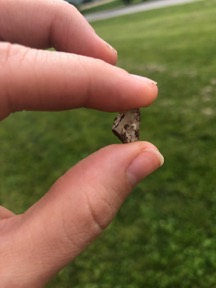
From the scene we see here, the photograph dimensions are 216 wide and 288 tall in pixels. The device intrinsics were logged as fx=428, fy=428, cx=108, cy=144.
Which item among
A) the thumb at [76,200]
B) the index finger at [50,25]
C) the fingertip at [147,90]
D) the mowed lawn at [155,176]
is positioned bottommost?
the mowed lawn at [155,176]

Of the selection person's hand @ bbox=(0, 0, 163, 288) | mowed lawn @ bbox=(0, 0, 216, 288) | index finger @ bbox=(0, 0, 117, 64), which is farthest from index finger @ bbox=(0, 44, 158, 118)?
mowed lawn @ bbox=(0, 0, 216, 288)

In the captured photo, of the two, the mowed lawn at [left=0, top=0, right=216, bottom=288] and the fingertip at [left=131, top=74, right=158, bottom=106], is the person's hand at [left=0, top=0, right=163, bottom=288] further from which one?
the mowed lawn at [left=0, top=0, right=216, bottom=288]

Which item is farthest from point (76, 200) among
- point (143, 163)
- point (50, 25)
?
point (50, 25)

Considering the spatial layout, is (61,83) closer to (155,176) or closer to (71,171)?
(71,171)

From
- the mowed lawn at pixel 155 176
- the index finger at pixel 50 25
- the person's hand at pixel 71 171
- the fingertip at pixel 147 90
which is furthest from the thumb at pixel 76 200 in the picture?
the mowed lawn at pixel 155 176

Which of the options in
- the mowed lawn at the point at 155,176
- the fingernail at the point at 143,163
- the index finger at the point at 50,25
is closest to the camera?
the fingernail at the point at 143,163

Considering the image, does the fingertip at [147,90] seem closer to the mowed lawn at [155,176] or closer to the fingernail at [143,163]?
the fingernail at [143,163]

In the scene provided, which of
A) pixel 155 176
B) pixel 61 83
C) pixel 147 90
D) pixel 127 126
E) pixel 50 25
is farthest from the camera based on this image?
pixel 155 176
